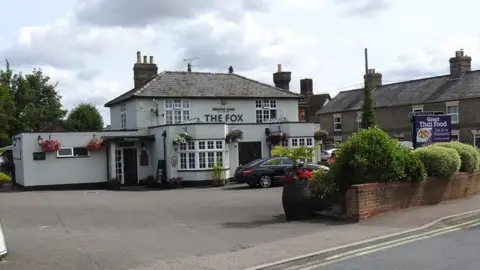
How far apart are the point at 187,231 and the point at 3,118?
1545 inches

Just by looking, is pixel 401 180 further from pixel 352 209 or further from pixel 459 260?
pixel 459 260

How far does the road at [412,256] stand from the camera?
8.23 meters

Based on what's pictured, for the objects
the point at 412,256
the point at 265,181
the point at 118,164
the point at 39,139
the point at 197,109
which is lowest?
the point at 265,181

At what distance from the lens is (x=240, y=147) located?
32.8 meters

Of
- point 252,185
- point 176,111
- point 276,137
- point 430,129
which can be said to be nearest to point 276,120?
point 276,137

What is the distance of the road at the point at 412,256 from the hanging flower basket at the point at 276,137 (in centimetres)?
→ 2153

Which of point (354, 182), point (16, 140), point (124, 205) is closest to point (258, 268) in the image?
point (354, 182)

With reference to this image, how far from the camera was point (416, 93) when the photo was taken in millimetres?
48562

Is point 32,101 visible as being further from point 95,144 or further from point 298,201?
point 298,201

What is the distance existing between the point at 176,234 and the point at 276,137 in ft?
66.2

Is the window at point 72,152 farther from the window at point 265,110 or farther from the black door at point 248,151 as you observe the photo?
the window at point 265,110

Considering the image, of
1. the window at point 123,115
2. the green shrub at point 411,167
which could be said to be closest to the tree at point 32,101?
the window at point 123,115

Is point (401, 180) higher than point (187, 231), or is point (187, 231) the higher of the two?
point (401, 180)

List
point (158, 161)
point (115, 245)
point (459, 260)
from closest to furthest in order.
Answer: point (459, 260) → point (115, 245) → point (158, 161)
